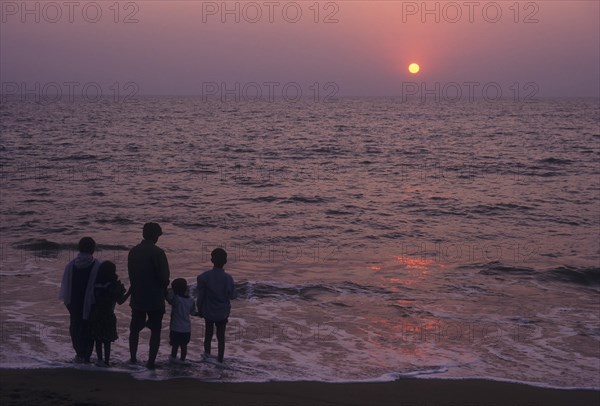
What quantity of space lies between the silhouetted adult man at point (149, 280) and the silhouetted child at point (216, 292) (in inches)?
20.1

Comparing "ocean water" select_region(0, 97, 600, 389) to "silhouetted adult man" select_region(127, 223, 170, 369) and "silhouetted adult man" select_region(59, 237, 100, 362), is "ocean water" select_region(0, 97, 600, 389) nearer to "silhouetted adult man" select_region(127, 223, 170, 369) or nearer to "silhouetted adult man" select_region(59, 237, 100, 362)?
"silhouetted adult man" select_region(127, 223, 170, 369)

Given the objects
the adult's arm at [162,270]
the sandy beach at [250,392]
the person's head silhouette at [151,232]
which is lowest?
the sandy beach at [250,392]

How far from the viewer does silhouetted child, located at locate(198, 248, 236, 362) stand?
27.2 feet

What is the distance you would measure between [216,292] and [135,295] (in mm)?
940

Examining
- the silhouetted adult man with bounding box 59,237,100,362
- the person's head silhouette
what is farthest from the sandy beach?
the person's head silhouette

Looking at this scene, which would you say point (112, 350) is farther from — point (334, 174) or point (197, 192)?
point (334, 174)

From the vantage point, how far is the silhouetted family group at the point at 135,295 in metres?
7.88

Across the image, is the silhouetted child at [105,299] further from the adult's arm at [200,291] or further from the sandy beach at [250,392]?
the adult's arm at [200,291]

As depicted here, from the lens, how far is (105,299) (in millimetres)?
7930

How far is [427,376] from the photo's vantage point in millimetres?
8523

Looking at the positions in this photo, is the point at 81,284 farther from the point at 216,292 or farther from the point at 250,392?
the point at 250,392

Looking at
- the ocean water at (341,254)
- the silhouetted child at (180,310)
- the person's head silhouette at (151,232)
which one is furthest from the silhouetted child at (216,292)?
the person's head silhouette at (151,232)

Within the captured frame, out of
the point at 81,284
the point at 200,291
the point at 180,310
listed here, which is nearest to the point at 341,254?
the point at 200,291

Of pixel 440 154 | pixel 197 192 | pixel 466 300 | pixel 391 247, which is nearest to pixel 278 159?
pixel 440 154
